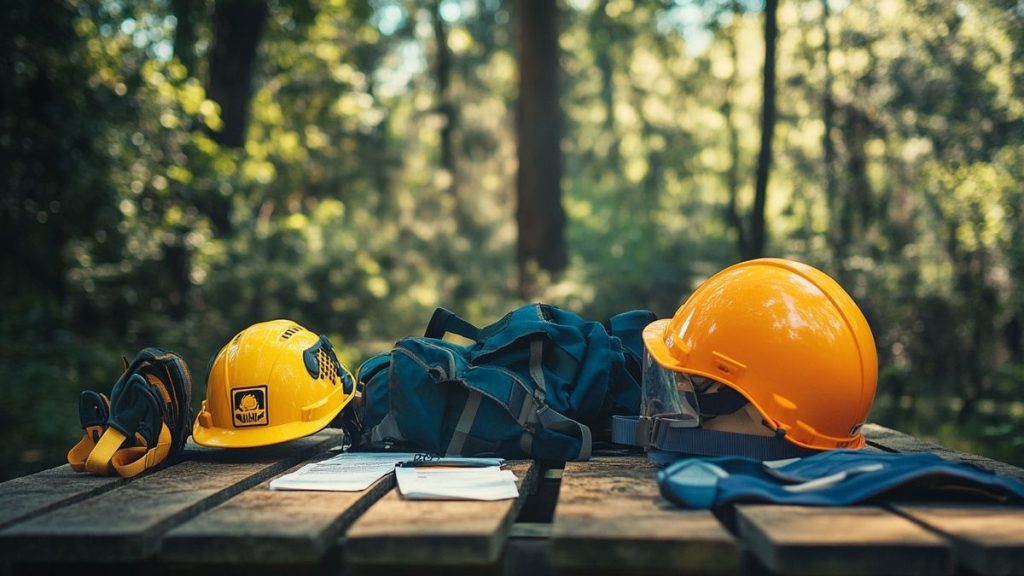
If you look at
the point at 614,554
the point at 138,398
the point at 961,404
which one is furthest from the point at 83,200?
the point at 961,404

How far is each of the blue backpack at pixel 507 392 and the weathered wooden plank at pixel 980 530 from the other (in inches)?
50.0

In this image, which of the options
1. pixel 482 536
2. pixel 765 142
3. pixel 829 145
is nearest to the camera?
pixel 482 536

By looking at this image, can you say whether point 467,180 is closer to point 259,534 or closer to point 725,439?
point 725,439

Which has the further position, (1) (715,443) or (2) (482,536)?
(1) (715,443)

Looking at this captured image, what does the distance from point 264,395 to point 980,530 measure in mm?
2504

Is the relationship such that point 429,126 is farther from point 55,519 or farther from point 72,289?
point 55,519

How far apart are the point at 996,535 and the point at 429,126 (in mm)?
20340

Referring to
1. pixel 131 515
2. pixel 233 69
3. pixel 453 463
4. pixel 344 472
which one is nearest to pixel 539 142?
pixel 233 69

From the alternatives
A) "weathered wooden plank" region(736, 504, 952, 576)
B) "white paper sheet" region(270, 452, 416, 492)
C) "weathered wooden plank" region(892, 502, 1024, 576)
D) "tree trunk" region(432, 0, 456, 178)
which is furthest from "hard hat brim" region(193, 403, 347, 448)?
"tree trunk" region(432, 0, 456, 178)

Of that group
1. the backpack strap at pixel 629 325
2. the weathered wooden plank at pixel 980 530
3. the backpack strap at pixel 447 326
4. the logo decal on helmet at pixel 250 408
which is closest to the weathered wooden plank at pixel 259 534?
the logo decal on helmet at pixel 250 408

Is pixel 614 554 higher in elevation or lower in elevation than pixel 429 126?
lower

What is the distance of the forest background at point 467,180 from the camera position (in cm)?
902

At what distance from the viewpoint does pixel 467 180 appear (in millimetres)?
21453

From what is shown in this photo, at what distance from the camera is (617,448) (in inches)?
148
